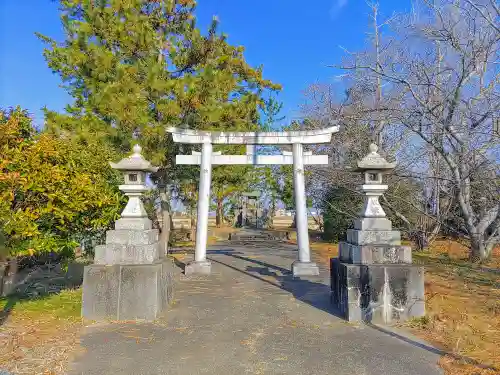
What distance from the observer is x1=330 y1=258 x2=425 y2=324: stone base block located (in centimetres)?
522

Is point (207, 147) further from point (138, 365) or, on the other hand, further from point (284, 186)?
point (284, 186)

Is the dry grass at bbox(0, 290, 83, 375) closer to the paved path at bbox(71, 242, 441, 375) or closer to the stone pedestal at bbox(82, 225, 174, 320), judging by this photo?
the paved path at bbox(71, 242, 441, 375)

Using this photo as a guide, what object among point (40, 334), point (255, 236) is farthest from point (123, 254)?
point (255, 236)

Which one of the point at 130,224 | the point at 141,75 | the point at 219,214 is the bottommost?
the point at 130,224

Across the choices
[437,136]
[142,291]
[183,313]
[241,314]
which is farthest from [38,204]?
[437,136]

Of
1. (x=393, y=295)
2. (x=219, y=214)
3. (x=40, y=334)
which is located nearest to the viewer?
(x=40, y=334)

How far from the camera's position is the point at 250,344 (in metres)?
4.36

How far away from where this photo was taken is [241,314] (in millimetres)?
5762

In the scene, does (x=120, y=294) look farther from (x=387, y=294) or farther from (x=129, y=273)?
(x=387, y=294)

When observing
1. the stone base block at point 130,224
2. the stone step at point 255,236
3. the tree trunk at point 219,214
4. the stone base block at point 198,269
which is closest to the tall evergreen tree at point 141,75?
the stone base block at point 198,269

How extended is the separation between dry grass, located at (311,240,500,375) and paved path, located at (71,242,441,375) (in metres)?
0.32

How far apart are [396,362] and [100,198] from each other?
493 centimetres

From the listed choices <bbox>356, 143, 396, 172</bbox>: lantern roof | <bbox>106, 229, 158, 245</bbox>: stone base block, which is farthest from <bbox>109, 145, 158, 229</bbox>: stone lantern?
<bbox>356, 143, 396, 172</bbox>: lantern roof

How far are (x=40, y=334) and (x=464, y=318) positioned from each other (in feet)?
19.1
